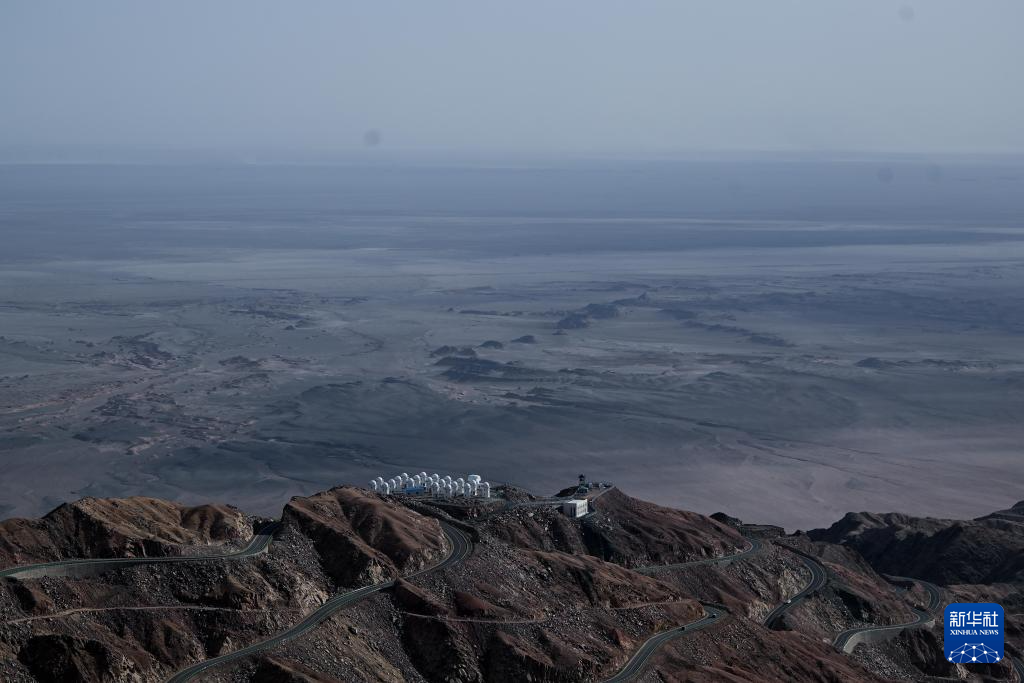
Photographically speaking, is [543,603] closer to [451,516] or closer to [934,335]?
[451,516]

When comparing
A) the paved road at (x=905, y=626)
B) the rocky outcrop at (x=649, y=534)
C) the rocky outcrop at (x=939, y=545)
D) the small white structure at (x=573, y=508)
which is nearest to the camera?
the paved road at (x=905, y=626)

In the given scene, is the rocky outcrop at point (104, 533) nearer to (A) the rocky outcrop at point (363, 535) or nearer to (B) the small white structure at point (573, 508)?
(A) the rocky outcrop at point (363, 535)

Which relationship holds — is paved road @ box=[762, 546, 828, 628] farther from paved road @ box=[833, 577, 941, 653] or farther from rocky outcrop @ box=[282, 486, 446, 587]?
rocky outcrop @ box=[282, 486, 446, 587]

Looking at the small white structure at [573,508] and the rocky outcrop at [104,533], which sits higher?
the rocky outcrop at [104,533]

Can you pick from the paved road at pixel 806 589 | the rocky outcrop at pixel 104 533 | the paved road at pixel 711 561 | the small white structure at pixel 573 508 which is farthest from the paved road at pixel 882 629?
the rocky outcrop at pixel 104 533

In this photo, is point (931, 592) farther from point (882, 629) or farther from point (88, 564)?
point (88, 564)

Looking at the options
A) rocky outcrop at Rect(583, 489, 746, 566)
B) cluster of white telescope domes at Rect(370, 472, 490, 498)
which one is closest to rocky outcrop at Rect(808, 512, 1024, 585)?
rocky outcrop at Rect(583, 489, 746, 566)

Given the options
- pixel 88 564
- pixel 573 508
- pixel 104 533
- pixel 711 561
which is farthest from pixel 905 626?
pixel 88 564

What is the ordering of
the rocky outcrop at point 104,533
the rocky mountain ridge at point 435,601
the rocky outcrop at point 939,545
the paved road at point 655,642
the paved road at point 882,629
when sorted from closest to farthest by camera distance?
the rocky mountain ridge at point 435,601 < the rocky outcrop at point 104,533 < the paved road at point 655,642 < the paved road at point 882,629 < the rocky outcrop at point 939,545
